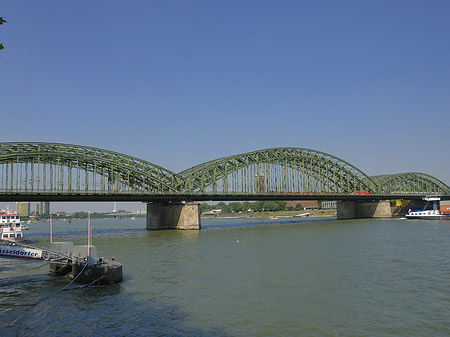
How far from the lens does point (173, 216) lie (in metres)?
93.5

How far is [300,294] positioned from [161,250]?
27.2 meters

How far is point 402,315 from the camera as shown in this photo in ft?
63.0

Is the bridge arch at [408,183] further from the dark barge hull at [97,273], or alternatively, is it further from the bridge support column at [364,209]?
the dark barge hull at [97,273]

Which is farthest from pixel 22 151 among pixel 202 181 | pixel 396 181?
pixel 396 181

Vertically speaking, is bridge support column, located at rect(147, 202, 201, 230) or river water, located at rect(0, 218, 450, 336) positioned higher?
bridge support column, located at rect(147, 202, 201, 230)

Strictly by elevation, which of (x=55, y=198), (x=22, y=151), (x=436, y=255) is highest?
(x=22, y=151)

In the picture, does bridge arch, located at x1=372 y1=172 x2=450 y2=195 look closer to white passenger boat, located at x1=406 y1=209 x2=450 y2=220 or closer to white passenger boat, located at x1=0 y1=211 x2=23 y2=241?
white passenger boat, located at x1=406 y1=209 x2=450 y2=220

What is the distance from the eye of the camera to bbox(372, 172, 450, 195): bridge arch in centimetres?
16375

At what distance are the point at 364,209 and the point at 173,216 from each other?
83.3 meters

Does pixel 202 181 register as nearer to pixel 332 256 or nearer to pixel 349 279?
pixel 332 256

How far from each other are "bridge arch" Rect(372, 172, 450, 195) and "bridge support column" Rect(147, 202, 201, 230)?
97.8 metres

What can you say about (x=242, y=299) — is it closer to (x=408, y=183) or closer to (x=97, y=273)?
(x=97, y=273)

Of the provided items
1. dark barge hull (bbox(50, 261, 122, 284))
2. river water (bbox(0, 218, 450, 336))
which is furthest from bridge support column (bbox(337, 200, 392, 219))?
dark barge hull (bbox(50, 261, 122, 284))

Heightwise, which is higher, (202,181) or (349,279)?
(202,181)
